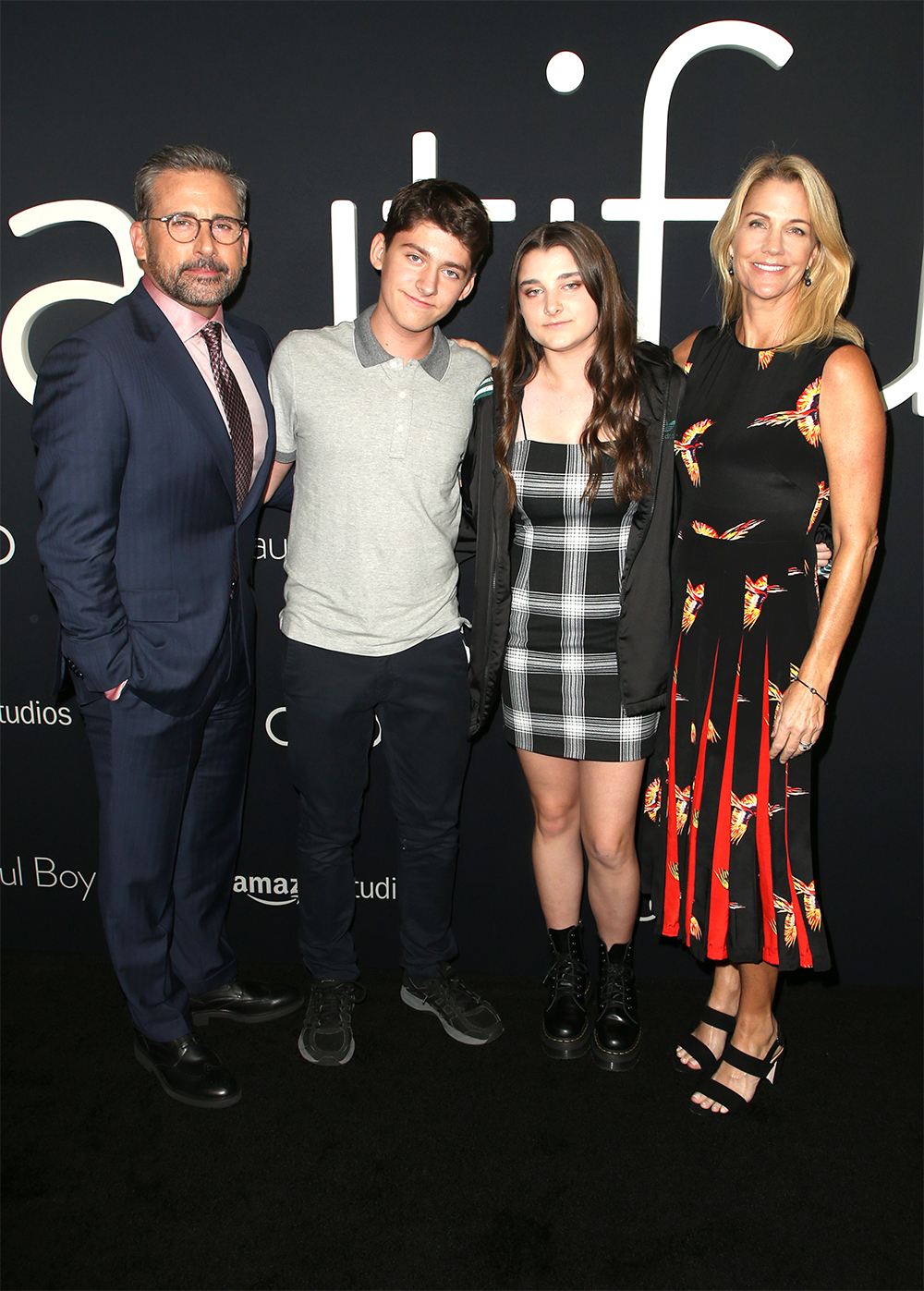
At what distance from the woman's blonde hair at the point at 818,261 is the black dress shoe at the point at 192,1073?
2.22 m

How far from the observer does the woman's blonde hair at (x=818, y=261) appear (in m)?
1.88

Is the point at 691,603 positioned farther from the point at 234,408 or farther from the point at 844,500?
the point at 234,408

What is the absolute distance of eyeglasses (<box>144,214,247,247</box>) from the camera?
6.57 feet

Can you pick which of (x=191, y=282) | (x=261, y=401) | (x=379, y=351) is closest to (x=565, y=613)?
(x=379, y=351)

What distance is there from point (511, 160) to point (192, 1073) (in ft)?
8.30

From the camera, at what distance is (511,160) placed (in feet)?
7.75

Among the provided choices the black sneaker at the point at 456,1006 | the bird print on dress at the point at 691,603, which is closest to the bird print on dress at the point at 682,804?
the bird print on dress at the point at 691,603

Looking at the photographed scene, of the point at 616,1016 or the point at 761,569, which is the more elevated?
the point at 761,569

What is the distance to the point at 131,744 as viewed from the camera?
2.09 meters

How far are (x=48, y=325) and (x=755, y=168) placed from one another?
6.41ft

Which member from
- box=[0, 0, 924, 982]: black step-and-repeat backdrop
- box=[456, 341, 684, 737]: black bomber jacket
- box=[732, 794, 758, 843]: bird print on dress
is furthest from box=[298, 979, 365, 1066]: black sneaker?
box=[732, 794, 758, 843]: bird print on dress

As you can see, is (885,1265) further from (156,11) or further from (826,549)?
(156,11)

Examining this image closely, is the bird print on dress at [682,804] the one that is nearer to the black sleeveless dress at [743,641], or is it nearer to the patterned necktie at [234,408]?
the black sleeveless dress at [743,641]

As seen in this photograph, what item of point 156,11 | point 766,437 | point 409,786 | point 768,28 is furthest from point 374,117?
point 409,786
